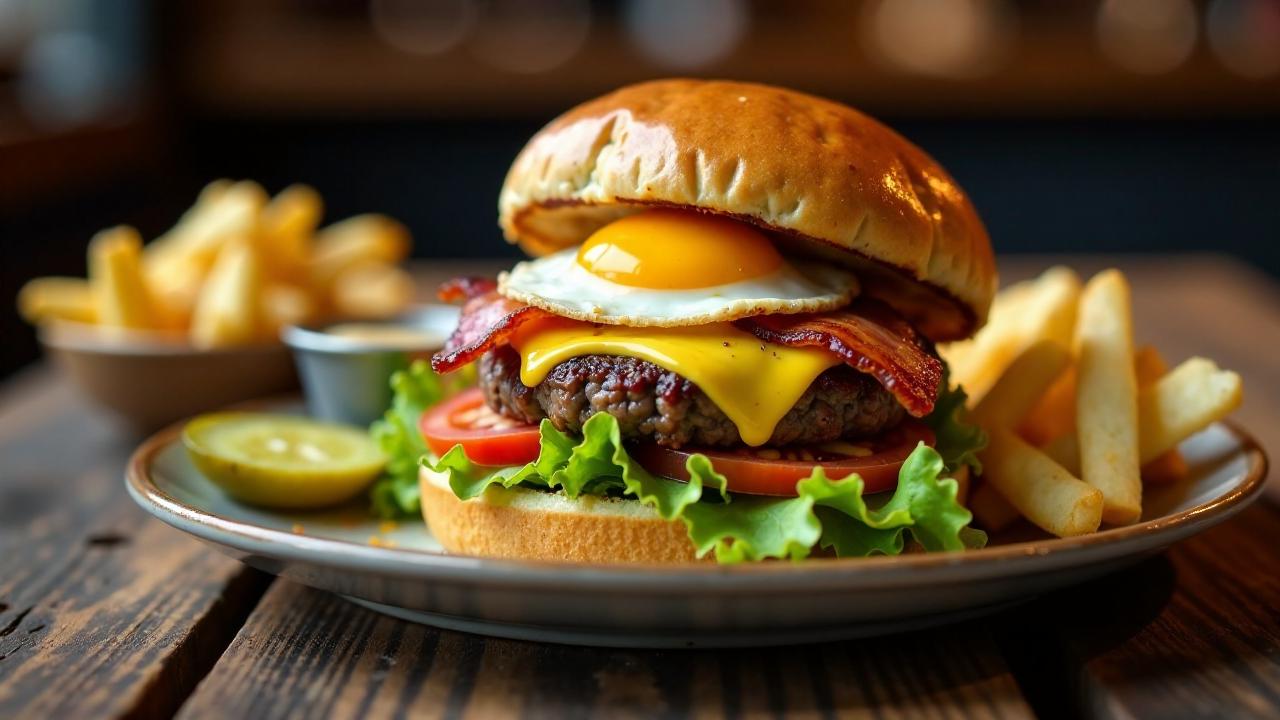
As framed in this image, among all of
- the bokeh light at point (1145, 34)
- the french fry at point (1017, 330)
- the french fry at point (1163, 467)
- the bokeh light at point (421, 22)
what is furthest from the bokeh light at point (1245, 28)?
the french fry at point (1163, 467)

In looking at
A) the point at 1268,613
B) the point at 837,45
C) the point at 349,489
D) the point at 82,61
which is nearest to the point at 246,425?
the point at 349,489

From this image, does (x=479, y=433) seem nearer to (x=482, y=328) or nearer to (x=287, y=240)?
(x=482, y=328)

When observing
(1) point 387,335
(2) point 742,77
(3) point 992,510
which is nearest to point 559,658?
(3) point 992,510

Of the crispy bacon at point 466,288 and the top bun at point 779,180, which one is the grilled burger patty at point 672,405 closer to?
the top bun at point 779,180

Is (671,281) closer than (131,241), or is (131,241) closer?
(671,281)

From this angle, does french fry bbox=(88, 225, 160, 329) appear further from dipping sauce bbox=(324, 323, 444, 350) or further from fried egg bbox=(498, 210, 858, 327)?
fried egg bbox=(498, 210, 858, 327)

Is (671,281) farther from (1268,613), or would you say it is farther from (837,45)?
(837,45)

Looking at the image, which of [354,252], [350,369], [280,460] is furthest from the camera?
[354,252]
